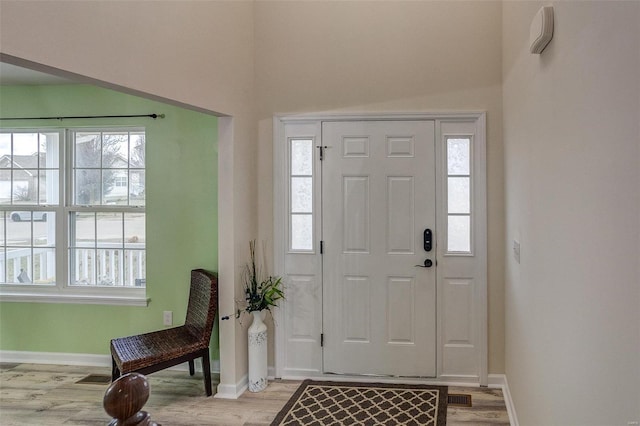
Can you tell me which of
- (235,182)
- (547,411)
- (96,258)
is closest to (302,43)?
(235,182)

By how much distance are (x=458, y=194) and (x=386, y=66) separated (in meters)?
1.14

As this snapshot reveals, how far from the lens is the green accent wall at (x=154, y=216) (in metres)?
4.14

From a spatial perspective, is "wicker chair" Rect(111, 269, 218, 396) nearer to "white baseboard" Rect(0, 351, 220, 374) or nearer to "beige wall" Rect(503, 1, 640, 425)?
"white baseboard" Rect(0, 351, 220, 374)

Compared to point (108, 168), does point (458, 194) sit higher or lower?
lower

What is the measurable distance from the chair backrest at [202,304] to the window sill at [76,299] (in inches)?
20.5

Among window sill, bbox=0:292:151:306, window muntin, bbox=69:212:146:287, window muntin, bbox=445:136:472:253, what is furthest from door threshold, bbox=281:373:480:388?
window muntin, bbox=69:212:146:287

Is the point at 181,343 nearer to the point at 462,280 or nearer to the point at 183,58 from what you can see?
the point at 183,58

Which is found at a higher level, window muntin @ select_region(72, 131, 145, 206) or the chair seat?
window muntin @ select_region(72, 131, 145, 206)

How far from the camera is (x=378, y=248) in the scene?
392 centimetres

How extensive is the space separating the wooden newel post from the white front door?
322 centimetres

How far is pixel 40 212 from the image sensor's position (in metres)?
4.51

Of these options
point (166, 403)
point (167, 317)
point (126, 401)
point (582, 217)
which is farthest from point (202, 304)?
point (126, 401)

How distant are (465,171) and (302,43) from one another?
1631 mm

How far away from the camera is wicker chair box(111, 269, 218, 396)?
336 centimetres
